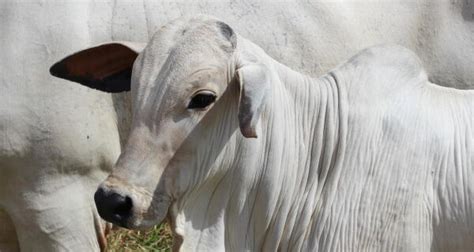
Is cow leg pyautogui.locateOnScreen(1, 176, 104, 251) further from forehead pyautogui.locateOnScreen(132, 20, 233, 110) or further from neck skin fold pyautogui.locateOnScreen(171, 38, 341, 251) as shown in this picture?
Result: forehead pyautogui.locateOnScreen(132, 20, 233, 110)

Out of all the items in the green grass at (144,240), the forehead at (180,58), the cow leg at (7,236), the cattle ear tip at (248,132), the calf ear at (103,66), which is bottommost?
the green grass at (144,240)

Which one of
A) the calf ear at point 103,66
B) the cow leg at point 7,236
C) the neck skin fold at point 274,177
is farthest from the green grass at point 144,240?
the neck skin fold at point 274,177

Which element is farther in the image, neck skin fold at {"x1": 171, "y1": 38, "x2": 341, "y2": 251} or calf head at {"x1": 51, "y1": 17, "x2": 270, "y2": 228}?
neck skin fold at {"x1": 171, "y1": 38, "x2": 341, "y2": 251}

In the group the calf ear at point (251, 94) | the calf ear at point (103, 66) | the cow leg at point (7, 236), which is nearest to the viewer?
the calf ear at point (251, 94)

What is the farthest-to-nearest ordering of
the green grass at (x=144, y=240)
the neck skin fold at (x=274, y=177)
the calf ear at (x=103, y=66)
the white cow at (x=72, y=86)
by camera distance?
the green grass at (x=144, y=240)
the white cow at (x=72, y=86)
the calf ear at (x=103, y=66)
the neck skin fold at (x=274, y=177)

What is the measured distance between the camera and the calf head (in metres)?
3.30

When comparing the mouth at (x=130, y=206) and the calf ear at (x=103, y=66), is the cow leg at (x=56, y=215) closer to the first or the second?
the calf ear at (x=103, y=66)

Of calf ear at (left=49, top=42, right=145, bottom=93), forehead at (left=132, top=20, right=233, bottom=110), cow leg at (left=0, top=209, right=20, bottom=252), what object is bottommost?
cow leg at (left=0, top=209, right=20, bottom=252)

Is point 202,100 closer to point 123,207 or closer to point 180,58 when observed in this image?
point 180,58

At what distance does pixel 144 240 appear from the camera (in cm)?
666

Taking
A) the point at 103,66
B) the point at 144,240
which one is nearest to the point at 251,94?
the point at 103,66

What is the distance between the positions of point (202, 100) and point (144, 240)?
342 centimetres

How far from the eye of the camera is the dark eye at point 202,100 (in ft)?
10.9

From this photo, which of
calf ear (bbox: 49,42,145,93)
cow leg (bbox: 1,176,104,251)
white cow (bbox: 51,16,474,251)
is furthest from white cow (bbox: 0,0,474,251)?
white cow (bbox: 51,16,474,251)
